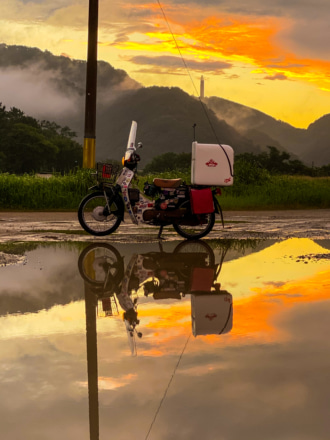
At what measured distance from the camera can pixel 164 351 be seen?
19.8ft

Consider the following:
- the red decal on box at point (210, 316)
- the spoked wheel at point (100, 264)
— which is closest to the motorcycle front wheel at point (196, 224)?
the spoked wheel at point (100, 264)

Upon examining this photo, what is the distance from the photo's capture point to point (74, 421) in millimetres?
4453

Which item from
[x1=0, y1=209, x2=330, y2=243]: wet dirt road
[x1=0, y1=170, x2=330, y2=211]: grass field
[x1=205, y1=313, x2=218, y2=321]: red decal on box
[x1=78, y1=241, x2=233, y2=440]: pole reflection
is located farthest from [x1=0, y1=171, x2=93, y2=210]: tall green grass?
[x1=205, y1=313, x2=218, y2=321]: red decal on box

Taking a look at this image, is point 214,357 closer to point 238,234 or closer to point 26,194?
point 238,234

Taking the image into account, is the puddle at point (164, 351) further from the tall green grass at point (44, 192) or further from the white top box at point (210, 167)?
the tall green grass at point (44, 192)

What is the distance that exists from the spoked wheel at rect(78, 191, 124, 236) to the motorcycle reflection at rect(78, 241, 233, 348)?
3.41ft

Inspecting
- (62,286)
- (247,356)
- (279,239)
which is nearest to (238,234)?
(279,239)

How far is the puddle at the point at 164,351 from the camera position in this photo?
4.48 metres

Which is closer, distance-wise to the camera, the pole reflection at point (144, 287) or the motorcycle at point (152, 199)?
the pole reflection at point (144, 287)

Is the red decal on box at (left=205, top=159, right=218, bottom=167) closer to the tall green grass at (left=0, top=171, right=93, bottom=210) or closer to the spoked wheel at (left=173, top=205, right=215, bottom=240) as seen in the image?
the spoked wheel at (left=173, top=205, right=215, bottom=240)

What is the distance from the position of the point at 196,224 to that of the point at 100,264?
11.5ft

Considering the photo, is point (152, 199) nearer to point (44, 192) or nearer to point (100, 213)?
point (100, 213)

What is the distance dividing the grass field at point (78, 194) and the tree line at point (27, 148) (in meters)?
93.1

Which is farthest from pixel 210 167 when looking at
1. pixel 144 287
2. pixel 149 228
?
pixel 144 287
